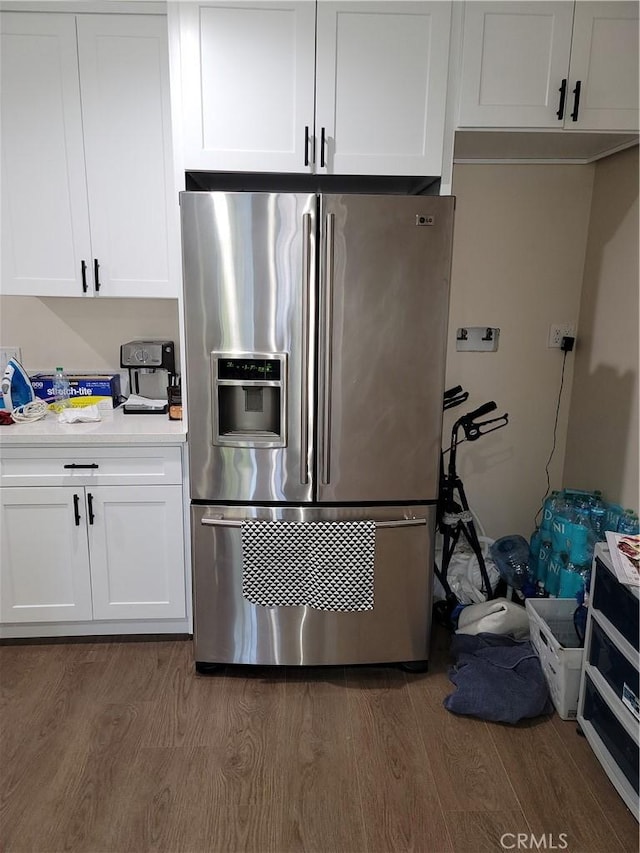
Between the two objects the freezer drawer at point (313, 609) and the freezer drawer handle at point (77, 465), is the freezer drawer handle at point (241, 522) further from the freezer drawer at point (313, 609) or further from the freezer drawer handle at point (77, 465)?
the freezer drawer handle at point (77, 465)

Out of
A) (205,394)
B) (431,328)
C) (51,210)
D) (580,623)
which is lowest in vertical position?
(580,623)

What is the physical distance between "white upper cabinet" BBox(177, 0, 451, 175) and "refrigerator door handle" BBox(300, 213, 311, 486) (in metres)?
0.31

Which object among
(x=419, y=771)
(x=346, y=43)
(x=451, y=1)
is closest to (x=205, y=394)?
(x=346, y=43)

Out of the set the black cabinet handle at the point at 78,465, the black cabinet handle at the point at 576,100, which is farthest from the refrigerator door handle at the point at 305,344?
the black cabinet handle at the point at 576,100

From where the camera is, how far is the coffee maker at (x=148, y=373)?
2.70 m

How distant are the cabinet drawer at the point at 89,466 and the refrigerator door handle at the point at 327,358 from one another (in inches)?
24.3

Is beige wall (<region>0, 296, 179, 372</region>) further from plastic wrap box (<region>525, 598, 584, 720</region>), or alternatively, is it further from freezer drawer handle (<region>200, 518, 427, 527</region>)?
plastic wrap box (<region>525, 598, 584, 720</region>)

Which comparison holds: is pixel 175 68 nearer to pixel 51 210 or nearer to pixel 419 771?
pixel 51 210

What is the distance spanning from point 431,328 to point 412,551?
850mm

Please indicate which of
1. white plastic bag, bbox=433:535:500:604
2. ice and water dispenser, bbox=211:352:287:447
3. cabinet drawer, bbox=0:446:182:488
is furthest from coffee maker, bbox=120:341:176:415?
white plastic bag, bbox=433:535:500:604

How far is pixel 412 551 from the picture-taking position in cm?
232

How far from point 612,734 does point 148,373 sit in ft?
7.59

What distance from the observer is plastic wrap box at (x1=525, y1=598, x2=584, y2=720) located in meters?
2.13

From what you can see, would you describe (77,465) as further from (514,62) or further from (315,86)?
(514,62)
